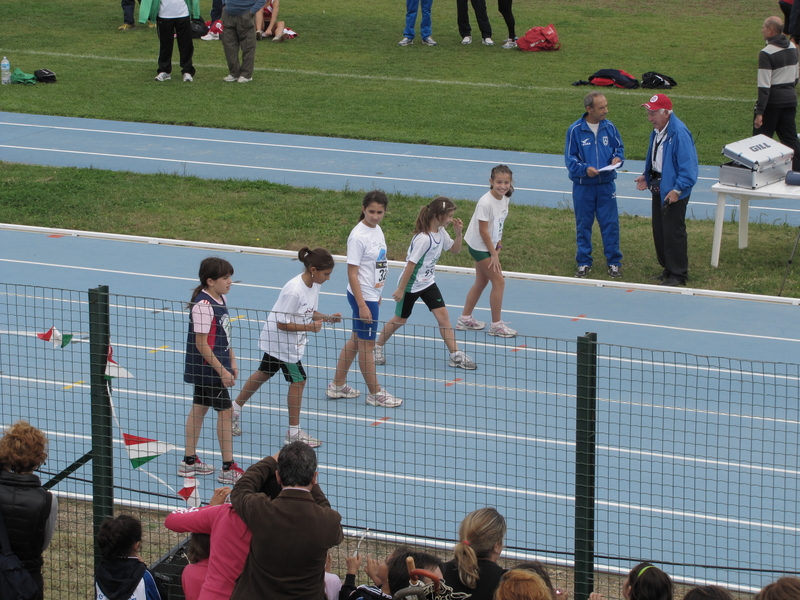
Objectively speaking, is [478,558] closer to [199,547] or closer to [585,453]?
[585,453]

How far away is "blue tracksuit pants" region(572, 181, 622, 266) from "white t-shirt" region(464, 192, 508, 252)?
1906 mm

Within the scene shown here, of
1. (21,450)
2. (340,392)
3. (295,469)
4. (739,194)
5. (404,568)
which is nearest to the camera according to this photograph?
(295,469)

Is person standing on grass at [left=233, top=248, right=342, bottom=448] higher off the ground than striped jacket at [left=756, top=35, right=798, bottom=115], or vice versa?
striped jacket at [left=756, top=35, right=798, bottom=115]

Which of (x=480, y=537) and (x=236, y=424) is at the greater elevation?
(x=480, y=537)

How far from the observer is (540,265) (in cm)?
1205

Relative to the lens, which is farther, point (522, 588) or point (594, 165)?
point (594, 165)

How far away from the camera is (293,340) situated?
23.5 feet

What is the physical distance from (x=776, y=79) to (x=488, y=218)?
677 cm

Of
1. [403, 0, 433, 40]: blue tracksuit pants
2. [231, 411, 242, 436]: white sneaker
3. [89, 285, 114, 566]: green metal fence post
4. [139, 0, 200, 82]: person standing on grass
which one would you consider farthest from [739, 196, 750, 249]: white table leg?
[403, 0, 433, 40]: blue tracksuit pants

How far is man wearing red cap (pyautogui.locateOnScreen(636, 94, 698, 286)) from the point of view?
10586 mm

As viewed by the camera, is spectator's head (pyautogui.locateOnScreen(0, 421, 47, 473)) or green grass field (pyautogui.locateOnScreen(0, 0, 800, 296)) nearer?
spectator's head (pyautogui.locateOnScreen(0, 421, 47, 473))

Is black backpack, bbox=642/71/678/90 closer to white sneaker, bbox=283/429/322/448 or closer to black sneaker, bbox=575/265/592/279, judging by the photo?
black sneaker, bbox=575/265/592/279

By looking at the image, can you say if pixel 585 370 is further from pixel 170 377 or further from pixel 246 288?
pixel 246 288

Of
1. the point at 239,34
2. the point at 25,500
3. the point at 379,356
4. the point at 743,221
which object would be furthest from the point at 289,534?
the point at 239,34
